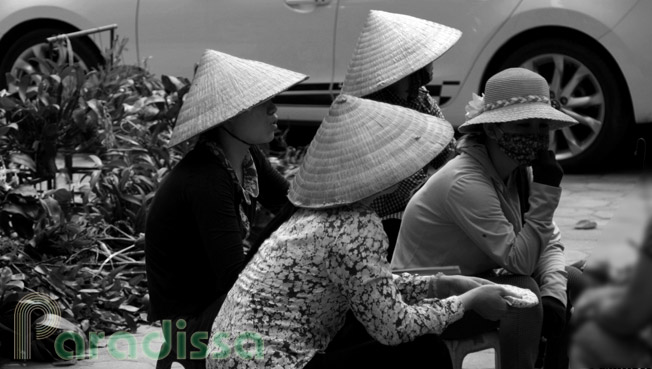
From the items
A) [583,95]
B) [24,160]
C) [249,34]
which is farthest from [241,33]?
[24,160]

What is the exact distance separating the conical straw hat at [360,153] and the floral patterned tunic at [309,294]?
5cm

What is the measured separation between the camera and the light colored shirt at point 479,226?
10.8 ft

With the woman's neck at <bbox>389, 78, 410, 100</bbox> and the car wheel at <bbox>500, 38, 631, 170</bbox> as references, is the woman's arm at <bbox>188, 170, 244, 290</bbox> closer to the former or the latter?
the woman's neck at <bbox>389, 78, 410, 100</bbox>

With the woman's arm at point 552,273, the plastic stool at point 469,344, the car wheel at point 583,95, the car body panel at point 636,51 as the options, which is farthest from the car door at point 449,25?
the plastic stool at point 469,344

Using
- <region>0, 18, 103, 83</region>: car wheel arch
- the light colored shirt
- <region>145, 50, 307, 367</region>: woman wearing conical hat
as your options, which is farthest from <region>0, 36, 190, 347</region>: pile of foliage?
<region>0, 18, 103, 83</region>: car wheel arch

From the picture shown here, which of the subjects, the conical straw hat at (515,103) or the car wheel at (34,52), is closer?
the conical straw hat at (515,103)

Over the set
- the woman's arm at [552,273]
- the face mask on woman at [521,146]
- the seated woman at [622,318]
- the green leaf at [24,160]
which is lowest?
the green leaf at [24,160]

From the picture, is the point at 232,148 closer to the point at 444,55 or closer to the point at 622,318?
the point at 622,318

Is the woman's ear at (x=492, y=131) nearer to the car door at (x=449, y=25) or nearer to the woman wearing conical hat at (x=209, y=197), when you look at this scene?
the woman wearing conical hat at (x=209, y=197)

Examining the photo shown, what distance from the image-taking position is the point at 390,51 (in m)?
4.18

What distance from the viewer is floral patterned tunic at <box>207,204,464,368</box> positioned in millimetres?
2586

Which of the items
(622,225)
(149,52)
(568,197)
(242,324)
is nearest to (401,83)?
(242,324)

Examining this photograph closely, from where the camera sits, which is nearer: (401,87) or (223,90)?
(223,90)

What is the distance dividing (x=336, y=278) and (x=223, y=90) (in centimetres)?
101
